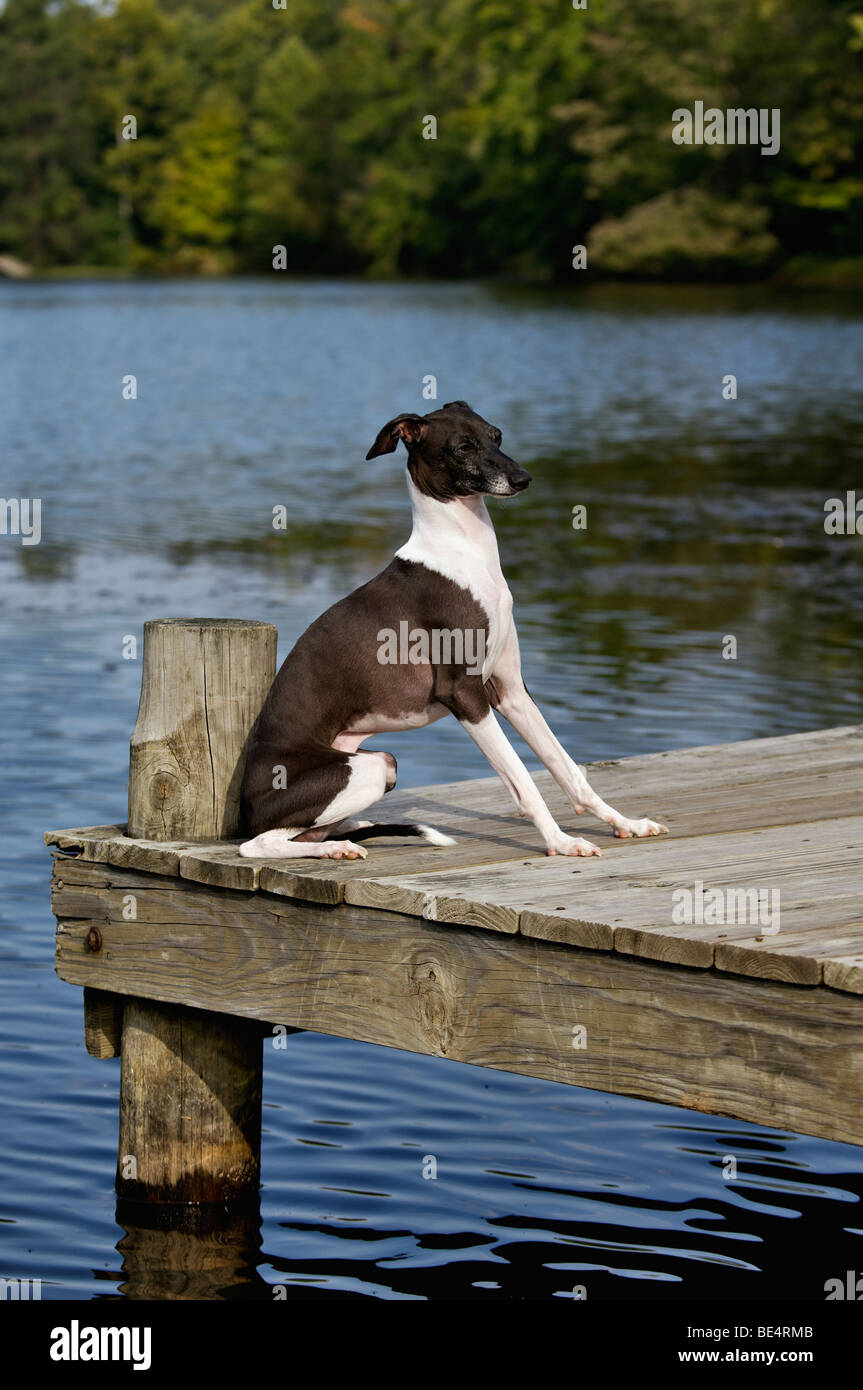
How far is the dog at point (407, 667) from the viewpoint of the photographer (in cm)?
577

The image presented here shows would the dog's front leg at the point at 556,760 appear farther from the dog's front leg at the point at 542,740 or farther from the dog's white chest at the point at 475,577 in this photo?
the dog's white chest at the point at 475,577

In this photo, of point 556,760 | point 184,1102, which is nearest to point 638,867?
point 556,760

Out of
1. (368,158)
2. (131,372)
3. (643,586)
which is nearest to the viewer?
(643,586)

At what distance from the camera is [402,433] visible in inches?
229

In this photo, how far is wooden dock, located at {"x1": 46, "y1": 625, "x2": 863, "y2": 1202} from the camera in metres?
4.80

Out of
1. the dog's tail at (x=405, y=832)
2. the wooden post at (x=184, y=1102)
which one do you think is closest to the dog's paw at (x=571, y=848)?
the dog's tail at (x=405, y=832)

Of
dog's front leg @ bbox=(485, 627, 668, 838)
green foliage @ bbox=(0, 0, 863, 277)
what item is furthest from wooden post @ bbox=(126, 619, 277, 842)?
green foliage @ bbox=(0, 0, 863, 277)

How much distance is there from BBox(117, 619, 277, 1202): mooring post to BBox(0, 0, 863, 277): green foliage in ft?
199

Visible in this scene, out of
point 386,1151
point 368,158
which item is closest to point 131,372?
point 386,1151

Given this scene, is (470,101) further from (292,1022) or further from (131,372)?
(292,1022)

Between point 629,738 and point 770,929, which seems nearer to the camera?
point 770,929

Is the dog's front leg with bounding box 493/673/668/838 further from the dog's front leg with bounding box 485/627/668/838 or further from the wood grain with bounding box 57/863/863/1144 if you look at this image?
the wood grain with bounding box 57/863/863/1144

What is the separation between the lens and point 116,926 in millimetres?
6242
